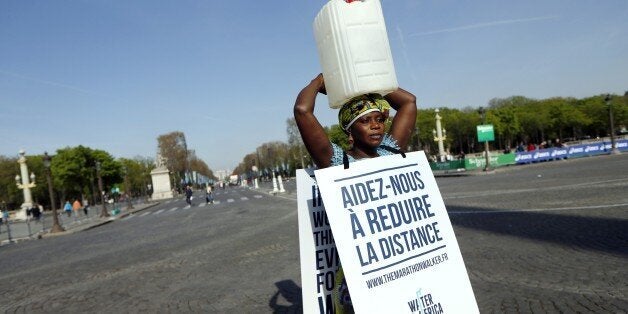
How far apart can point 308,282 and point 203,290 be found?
4.45 meters

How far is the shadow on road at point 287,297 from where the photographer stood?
5.18m

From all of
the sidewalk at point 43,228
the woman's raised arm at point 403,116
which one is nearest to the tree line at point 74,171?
the sidewalk at point 43,228

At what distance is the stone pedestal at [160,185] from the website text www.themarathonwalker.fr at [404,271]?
68894 millimetres

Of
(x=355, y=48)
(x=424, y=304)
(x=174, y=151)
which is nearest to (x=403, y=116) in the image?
(x=355, y=48)

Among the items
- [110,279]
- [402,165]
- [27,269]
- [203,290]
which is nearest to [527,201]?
[203,290]

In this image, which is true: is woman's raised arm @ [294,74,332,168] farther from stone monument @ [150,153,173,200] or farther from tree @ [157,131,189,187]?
tree @ [157,131,189,187]

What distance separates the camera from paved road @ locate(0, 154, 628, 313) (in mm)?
4891

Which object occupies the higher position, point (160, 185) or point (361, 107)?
point (160, 185)

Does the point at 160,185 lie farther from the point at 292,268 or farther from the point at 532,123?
the point at 532,123

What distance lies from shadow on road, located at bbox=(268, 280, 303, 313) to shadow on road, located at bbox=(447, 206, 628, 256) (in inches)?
155

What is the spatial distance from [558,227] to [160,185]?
6576 cm

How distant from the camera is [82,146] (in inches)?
3452

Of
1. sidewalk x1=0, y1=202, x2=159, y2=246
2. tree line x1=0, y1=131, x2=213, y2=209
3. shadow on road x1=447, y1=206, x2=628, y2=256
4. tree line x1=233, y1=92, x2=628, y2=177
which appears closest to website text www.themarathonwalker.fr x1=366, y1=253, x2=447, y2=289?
shadow on road x1=447, y1=206, x2=628, y2=256

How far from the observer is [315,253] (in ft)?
8.50
